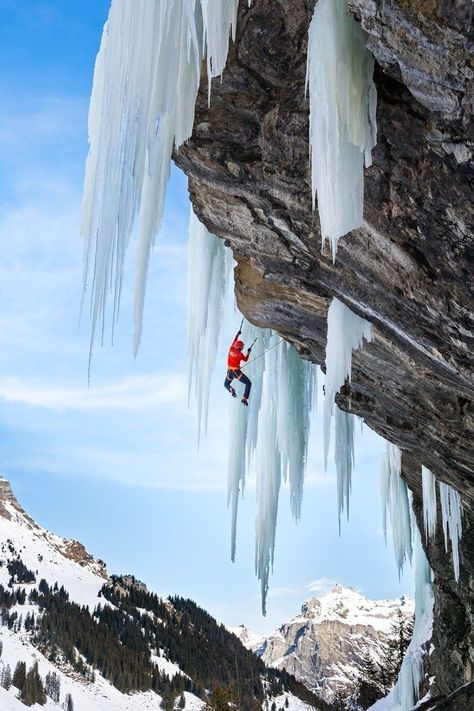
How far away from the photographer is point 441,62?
3889 millimetres

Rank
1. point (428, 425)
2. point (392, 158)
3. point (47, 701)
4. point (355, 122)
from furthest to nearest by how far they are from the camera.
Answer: point (47, 701)
point (428, 425)
point (392, 158)
point (355, 122)

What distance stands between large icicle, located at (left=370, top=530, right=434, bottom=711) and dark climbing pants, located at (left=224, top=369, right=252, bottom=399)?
21.0 feet

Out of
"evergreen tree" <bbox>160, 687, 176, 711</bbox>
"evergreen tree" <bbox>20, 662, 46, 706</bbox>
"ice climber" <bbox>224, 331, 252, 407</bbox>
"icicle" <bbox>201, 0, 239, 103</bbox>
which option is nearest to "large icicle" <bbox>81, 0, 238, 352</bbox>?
"icicle" <bbox>201, 0, 239, 103</bbox>

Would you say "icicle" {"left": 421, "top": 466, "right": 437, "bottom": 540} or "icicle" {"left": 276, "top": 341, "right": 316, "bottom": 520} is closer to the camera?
"icicle" {"left": 276, "top": 341, "right": 316, "bottom": 520}

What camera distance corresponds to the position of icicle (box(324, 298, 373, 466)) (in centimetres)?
634

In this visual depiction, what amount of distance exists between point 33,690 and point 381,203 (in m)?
74.1

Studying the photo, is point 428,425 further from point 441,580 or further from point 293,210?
point 441,580

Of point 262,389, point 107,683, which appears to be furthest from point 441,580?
point 107,683

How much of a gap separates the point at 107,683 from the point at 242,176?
8717 cm

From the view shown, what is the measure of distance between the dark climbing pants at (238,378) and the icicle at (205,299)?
0.34 meters

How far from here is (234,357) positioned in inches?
332

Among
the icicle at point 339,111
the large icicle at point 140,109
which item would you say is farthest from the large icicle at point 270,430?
the icicle at point 339,111

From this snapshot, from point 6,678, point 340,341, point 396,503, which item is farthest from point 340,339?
point 6,678

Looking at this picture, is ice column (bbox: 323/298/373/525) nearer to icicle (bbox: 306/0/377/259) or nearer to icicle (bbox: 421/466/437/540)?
icicle (bbox: 306/0/377/259)
